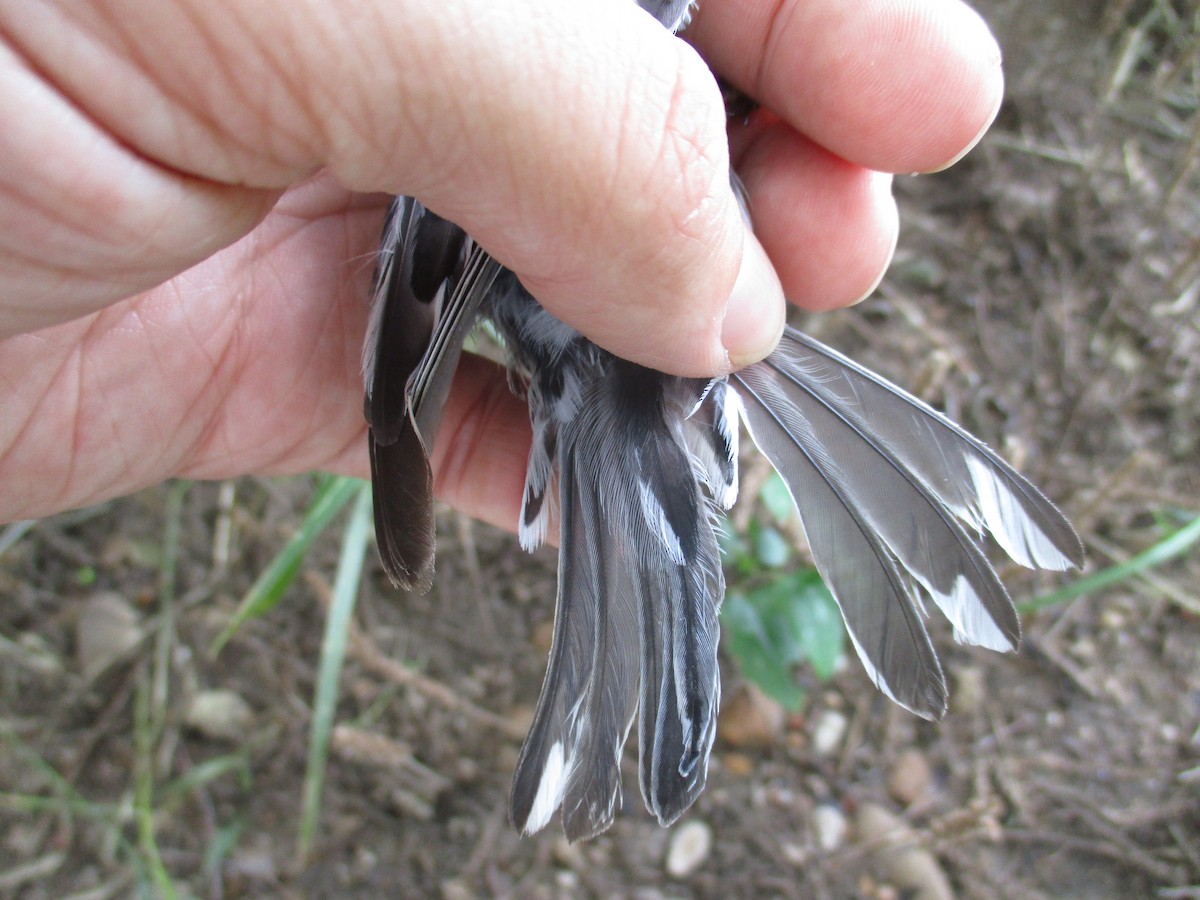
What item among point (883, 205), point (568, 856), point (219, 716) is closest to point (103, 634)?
point (219, 716)

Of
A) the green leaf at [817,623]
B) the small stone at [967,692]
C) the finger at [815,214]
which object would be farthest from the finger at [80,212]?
the small stone at [967,692]

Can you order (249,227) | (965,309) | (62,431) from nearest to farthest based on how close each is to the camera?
(249,227)
(62,431)
(965,309)

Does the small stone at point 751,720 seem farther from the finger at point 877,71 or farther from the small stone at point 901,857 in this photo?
the finger at point 877,71

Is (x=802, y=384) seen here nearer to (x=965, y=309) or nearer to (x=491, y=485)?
(x=491, y=485)

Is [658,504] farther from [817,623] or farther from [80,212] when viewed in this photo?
[80,212]

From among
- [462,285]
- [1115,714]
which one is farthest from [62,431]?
[1115,714]
